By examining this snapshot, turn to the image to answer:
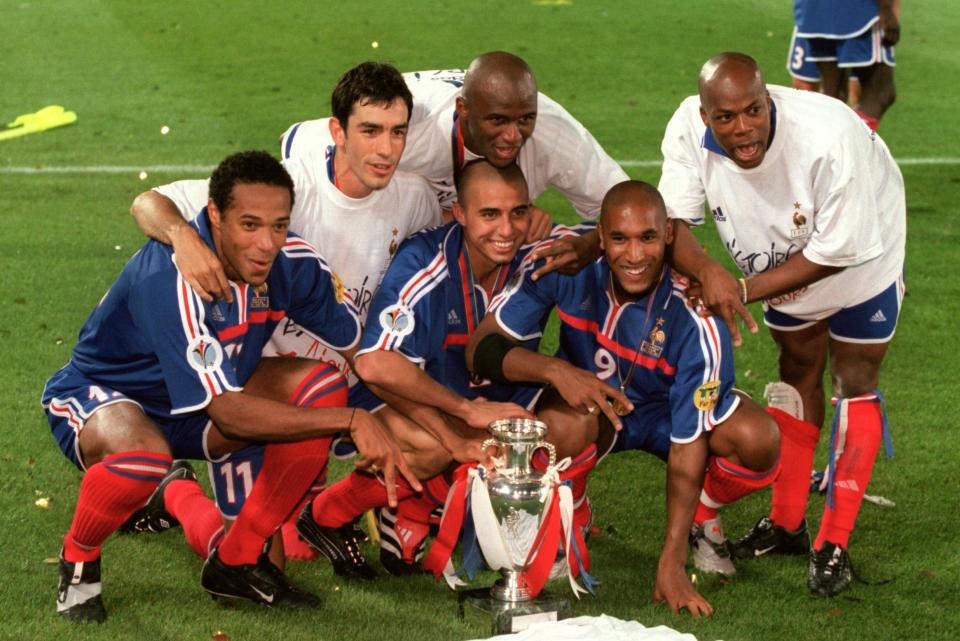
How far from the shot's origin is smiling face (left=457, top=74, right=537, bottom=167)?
457 centimetres

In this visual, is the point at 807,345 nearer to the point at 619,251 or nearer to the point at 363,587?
the point at 619,251

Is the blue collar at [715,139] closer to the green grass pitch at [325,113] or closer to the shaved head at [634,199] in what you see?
the shaved head at [634,199]

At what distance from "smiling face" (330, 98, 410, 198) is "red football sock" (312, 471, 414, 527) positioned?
3.12 feet

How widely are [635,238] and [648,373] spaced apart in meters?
0.47

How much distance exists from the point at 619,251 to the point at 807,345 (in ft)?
3.32

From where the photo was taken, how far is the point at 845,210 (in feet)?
14.2

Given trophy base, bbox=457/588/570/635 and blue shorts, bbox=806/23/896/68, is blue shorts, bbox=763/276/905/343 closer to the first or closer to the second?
trophy base, bbox=457/588/570/635

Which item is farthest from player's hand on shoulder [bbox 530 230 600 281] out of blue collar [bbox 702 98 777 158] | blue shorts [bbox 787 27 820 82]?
blue shorts [bbox 787 27 820 82]

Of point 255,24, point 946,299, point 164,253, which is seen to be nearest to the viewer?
point 164,253

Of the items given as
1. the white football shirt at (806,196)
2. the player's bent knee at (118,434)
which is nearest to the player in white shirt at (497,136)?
the white football shirt at (806,196)

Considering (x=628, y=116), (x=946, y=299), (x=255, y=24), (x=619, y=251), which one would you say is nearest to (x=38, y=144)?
(x=628, y=116)

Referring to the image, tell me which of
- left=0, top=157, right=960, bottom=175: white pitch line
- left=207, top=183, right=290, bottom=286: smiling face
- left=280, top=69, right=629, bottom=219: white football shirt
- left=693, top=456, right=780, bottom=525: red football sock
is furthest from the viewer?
left=0, top=157, right=960, bottom=175: white pitch line

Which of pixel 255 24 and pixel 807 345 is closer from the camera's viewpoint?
pixel 807 345

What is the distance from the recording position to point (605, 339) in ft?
14.7
